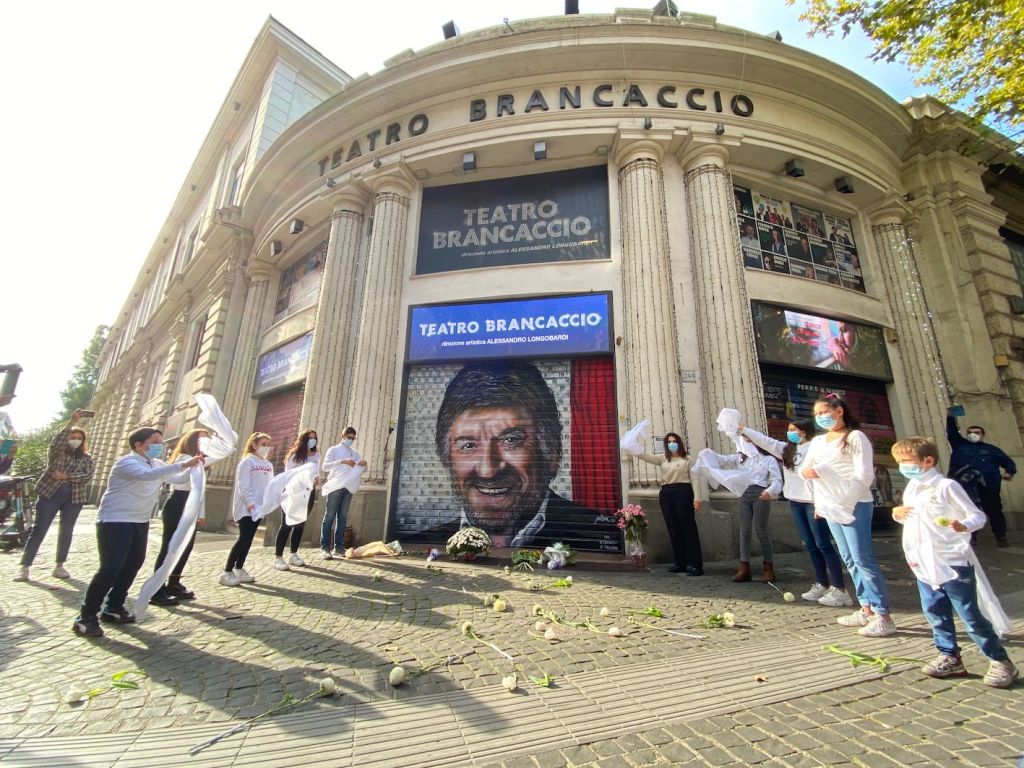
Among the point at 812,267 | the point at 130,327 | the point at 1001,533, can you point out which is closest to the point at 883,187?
the point at 812,267

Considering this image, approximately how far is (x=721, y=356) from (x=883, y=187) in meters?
7.02

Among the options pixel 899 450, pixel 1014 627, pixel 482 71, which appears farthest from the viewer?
→ pixel 482 71

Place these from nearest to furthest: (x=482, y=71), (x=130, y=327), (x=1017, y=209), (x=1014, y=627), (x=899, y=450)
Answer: (x=899, y=450) < (x=1014, y=627) < (x=482, y=71) < (x=1017, y=209) < (x=130, y=327)

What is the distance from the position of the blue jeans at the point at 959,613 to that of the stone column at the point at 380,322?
7.50 meters

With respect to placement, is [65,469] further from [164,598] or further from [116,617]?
[116,617]

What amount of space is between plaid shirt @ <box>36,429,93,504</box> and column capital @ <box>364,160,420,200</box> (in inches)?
288

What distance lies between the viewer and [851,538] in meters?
3.59

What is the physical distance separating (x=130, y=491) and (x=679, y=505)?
617 cm

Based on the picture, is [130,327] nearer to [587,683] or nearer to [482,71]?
[482,71]

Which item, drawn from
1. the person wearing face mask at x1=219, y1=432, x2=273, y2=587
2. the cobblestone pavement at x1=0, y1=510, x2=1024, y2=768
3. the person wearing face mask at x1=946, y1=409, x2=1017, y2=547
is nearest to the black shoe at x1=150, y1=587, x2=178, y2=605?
the cobblestone pavement at x1=0, y1=510, x2=1024, y2=768

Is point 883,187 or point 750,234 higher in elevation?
point 883,187

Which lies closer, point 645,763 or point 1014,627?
point 645,763

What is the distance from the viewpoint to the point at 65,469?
546 centimetres

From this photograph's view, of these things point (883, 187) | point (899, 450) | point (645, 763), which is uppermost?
point (883, 187)
